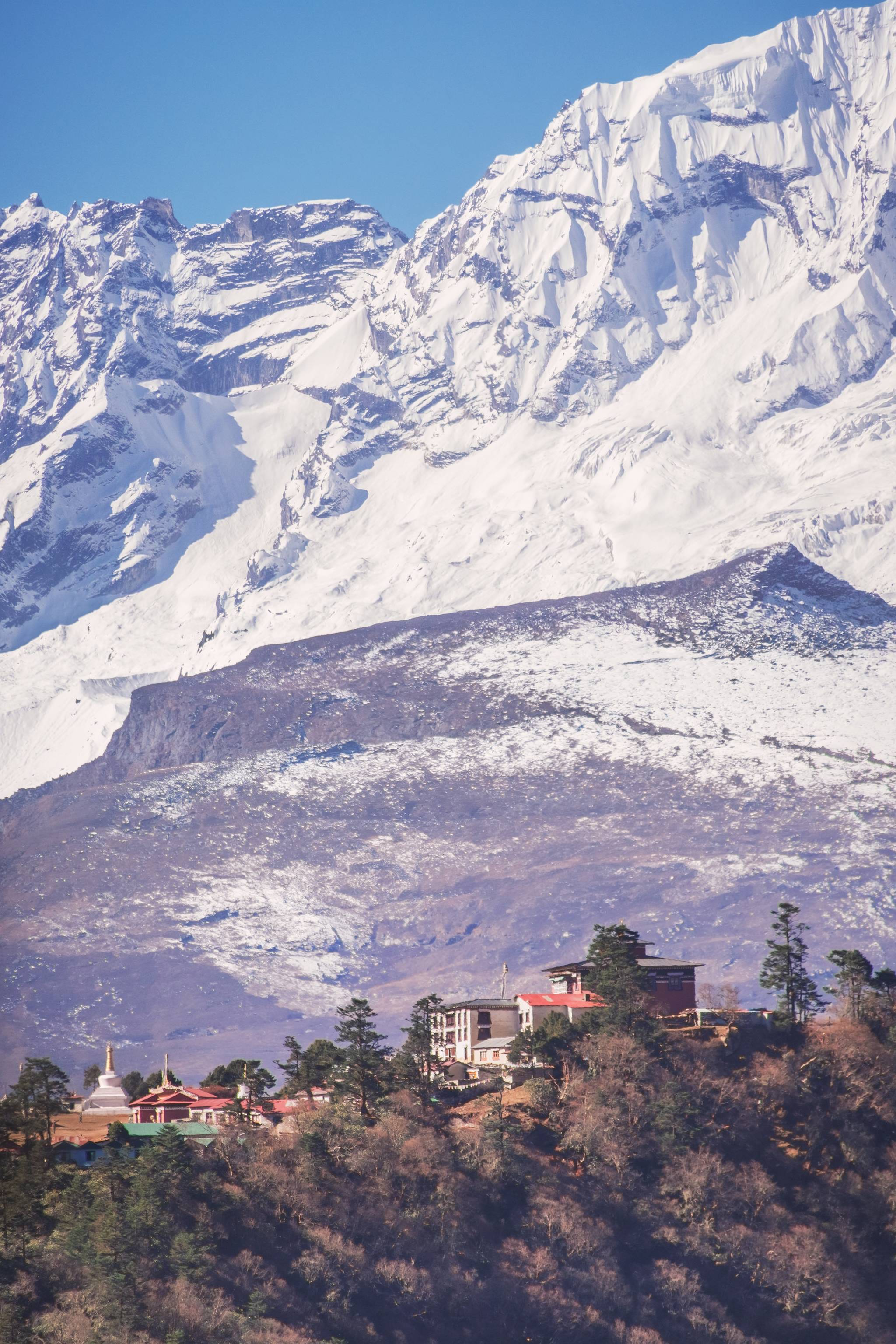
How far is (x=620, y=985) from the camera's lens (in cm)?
12331

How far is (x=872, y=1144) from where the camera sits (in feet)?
404

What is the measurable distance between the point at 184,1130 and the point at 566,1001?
26925 mm

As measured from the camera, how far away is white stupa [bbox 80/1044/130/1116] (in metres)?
125

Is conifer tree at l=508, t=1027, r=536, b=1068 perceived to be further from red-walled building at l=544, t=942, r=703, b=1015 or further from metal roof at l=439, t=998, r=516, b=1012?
metal roof at l=439, t=998, r=516, b=1012

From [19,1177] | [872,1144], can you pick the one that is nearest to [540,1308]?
[872,1144]

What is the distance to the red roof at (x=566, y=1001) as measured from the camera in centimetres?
12650

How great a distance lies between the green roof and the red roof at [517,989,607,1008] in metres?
23.3

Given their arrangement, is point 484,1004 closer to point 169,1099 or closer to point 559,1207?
point 559,1207

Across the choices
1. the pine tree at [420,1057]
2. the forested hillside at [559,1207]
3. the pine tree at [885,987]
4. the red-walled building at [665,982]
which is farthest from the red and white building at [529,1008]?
the pine tree at [885,987]

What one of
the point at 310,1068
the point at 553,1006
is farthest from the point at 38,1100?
the point at 553,1006

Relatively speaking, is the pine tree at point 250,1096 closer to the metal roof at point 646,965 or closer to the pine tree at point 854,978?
the metal roof at point 646,965

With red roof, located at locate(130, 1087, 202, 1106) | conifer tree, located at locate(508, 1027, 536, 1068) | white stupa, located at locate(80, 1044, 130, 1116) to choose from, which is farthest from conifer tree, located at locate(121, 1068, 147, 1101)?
conifer tree, located at locate(508, 1027, 536, 1068)

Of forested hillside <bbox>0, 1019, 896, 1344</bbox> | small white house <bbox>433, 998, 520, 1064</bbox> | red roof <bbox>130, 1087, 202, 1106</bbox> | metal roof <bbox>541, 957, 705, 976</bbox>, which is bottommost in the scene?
forested hillside <bbox>0, 1019, 896, 1344</bbox>

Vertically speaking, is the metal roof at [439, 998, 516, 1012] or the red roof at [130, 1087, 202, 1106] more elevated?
the metal roof at [439, 998, 516, 1012]
